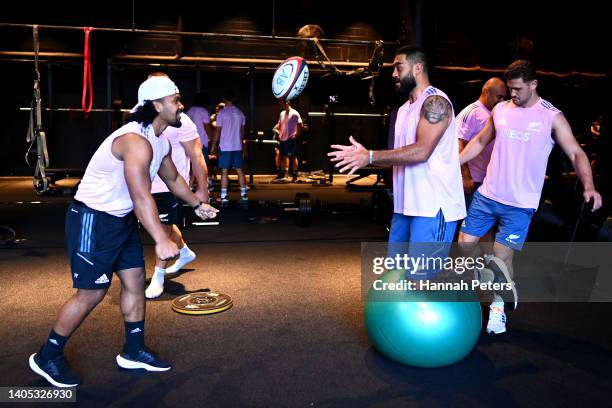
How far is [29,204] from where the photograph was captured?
8.66 m

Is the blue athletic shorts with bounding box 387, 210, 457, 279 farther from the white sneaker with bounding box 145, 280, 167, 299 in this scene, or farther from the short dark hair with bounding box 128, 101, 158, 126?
the white sneaker with bounding box 145, 280, 167, 299

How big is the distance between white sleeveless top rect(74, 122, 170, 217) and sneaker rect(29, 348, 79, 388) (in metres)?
0.85

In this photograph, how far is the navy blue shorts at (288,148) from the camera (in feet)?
38.4

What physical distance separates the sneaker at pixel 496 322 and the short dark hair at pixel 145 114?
254cm

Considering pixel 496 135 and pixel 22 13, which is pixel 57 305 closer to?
pixel 496 135

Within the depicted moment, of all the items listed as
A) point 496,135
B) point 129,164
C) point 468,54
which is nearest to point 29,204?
point 129,164

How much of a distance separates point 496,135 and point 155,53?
1032 centimetres

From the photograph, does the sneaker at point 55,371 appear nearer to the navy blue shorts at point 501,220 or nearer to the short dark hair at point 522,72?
the navy blue shorts at point 501,220

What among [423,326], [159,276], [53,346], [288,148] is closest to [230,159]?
[288,148]

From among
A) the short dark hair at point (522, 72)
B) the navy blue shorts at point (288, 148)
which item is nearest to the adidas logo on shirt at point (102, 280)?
the short dark hair at point (522, 72)

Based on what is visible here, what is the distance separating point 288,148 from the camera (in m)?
11.9

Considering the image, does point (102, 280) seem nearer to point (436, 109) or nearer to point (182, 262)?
point (436, 109)

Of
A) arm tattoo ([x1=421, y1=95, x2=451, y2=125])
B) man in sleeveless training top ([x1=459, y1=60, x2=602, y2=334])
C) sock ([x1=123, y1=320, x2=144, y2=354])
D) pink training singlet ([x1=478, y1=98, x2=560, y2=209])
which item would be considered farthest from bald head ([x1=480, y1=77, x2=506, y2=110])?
sock ([x1=123, y1=320, x2=144, y2=354])

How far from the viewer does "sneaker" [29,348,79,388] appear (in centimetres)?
275
